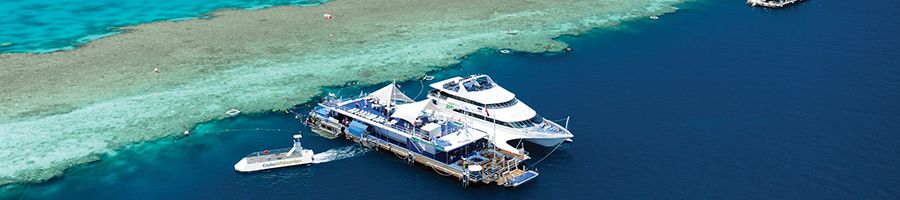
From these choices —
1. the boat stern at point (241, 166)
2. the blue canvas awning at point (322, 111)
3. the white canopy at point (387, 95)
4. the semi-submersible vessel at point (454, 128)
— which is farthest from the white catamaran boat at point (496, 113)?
the boat stern at point (241, 166)

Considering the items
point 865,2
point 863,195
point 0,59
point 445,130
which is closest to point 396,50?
point 445,130

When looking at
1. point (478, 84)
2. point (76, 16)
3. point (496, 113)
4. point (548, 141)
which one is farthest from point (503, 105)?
point (76, 16)

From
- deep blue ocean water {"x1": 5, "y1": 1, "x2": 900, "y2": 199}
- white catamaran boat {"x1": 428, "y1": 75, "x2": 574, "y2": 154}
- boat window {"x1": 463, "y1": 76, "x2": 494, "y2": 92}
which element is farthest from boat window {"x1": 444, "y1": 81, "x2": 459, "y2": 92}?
deep blue ocean water {"x1": 5, "y1": 1, "x2": 900, "y2": 199}

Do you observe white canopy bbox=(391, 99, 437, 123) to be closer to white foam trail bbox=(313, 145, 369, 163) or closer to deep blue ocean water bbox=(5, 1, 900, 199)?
deep blue ocean water bbox=(5, 1, 900, 199)

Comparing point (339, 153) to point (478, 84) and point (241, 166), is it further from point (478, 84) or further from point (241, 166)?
point (478, 84)

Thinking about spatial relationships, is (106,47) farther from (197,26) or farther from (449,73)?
(449,73)

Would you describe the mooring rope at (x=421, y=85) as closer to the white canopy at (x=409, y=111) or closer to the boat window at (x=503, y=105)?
the white canopy at (x=409, y=111)

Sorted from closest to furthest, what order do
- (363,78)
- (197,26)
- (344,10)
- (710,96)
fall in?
(710,96) → (363,78) → (197,26) → (344,10)
